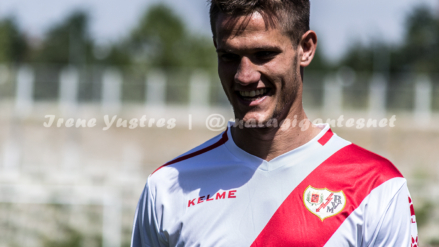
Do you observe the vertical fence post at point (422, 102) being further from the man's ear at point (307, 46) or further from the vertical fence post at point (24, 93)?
the man's ear at point (307, 46)

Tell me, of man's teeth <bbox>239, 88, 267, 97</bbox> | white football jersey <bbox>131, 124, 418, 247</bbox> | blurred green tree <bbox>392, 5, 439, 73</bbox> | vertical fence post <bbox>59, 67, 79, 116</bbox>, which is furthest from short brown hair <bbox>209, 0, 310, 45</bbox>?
blurred green tree <bbox>392, 5, 439, 73</bbox>

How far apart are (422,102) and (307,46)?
20.2m

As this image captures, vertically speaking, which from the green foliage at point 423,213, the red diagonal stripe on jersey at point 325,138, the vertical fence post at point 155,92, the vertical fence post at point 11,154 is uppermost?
the red diagonal stripe on jersey at point 325,138

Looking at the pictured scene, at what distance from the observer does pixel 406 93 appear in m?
20.8

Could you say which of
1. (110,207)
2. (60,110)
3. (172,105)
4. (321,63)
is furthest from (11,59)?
(110,207)

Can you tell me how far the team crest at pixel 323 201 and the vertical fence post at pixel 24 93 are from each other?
73.0 feet

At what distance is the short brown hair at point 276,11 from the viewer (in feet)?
7.18

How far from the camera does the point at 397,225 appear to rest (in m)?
2.07

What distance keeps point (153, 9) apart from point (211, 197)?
46828mm

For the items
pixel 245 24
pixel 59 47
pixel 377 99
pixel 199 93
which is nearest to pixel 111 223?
pixel 245 24

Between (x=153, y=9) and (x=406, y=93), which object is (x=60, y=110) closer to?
(x=406, y=93)

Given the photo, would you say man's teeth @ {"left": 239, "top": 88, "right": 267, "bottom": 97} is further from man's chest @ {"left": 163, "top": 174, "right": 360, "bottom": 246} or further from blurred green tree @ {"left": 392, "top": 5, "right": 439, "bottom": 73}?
blurred green tree @ {"left": 392, "top": 5, "right": 439, "bottom": 73}

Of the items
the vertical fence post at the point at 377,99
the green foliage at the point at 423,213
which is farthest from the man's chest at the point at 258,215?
the vertical fence post at the point at 377,99

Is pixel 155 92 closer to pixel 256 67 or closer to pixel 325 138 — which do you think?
pixel 325 138
